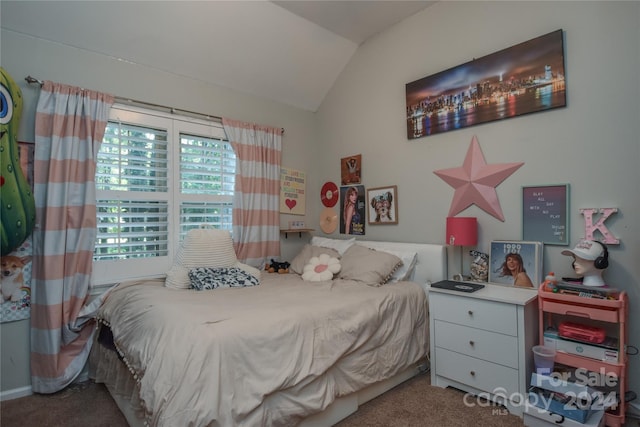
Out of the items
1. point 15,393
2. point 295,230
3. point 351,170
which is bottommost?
point 15,393

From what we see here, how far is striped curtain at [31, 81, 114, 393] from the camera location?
2.11 metres

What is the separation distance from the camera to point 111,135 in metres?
2.42

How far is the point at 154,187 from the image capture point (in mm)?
2621

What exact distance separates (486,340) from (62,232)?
277cm

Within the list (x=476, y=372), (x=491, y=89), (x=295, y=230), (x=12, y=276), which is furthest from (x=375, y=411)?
(x=12, y=276)

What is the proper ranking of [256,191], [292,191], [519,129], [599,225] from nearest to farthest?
[599,225] → [519,129] → [256,191] → [292,191]

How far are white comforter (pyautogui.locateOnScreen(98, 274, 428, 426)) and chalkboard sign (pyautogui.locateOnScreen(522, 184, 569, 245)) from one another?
0.87m

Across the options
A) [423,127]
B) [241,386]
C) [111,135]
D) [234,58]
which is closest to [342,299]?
[241,386]

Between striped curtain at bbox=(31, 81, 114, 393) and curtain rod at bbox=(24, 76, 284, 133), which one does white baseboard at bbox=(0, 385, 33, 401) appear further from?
curtain rod at bbox=(24, 76, 284, 133)

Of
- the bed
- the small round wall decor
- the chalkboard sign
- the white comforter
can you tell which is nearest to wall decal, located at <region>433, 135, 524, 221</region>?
the chalkboard sign

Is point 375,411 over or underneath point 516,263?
underneath

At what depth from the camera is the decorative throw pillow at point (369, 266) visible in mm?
2426

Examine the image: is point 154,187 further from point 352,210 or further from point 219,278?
point 352,210

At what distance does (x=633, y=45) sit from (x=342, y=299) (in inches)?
84.0
